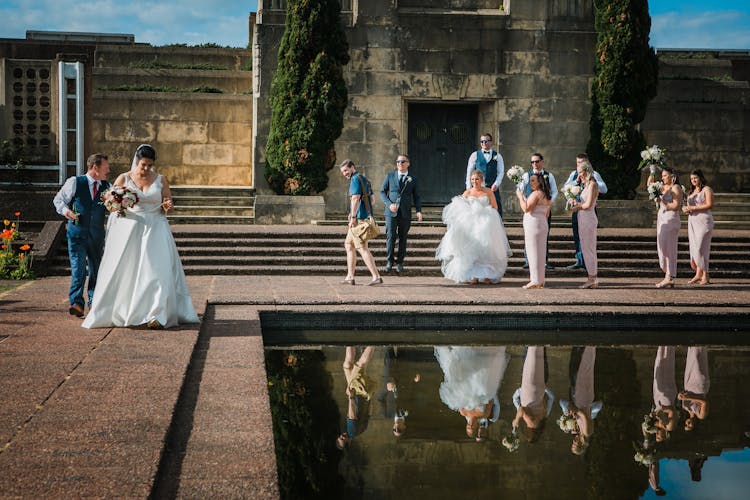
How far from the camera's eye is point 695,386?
7688mm

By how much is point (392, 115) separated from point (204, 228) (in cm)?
581

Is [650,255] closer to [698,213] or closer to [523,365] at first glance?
[698,213]

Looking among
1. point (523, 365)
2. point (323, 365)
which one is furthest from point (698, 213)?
point (323, 365)

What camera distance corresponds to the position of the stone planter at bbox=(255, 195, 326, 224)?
19188 millimetres

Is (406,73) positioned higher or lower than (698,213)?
higher

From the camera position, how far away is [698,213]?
14547 millimetres

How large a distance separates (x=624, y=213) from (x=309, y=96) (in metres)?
7.62

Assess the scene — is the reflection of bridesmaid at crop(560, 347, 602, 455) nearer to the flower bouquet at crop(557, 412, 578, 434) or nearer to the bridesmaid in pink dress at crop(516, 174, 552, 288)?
the flower bouquet at crop(557, 412, 578, 434)

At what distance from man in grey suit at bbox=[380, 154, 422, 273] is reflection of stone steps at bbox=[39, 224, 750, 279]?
0.54 metres

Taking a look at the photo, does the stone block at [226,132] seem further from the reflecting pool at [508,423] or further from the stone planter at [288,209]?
the reflecting pool at [508,423]

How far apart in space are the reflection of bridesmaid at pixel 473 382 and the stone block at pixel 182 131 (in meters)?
14.4

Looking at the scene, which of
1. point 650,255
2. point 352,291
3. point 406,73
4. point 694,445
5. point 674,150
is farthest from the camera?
point 674,150

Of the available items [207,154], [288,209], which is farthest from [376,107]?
[207,154]

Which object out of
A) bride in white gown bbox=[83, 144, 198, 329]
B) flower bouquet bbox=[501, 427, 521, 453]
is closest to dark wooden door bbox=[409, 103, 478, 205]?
bride in white gown bbox=[83, 144, 198, 329]
